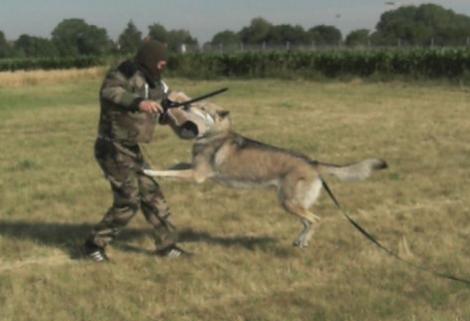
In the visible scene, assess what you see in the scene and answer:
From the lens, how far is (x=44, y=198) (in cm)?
1008

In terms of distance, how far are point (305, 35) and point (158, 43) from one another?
321ft

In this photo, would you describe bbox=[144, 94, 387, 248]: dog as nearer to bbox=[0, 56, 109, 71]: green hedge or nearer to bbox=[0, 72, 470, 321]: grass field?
bbox=[0, 72, 470, 321]: grass field

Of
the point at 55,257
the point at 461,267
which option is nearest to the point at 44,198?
the point at 55,257

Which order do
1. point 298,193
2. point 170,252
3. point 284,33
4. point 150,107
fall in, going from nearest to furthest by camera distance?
point 150,107 → point 298,193 → point 170,252 → point 284,33

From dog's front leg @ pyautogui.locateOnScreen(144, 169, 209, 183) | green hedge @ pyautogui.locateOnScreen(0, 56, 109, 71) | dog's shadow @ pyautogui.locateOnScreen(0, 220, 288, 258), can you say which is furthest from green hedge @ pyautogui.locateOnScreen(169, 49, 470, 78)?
dog's front leg @ pyautogui.locateOnScreen(144, 169, 209, 183)

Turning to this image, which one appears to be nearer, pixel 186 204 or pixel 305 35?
pixel 186 204

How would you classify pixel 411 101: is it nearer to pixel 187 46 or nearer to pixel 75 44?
pixel 187 46

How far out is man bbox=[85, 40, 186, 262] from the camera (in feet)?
20.5

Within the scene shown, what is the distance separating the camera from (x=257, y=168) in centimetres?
671

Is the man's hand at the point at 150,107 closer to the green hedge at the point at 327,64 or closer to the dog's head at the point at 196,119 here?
the dog's head at the point at 196,119

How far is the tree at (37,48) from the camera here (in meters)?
109

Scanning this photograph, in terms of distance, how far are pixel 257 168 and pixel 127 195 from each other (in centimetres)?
132

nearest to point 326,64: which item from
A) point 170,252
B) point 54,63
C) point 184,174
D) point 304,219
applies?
point 304,219

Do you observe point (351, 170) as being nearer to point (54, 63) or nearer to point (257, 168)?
point (257, 168)
